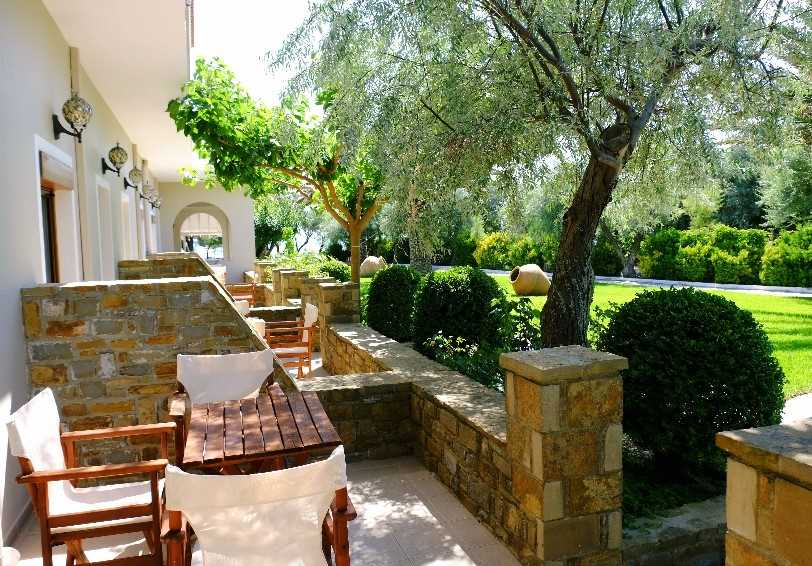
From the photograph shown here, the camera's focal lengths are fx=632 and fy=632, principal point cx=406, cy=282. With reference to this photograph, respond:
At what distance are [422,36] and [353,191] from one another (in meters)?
6.19

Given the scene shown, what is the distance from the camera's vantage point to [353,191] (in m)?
11.1

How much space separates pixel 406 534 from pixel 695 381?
1925 millimetres

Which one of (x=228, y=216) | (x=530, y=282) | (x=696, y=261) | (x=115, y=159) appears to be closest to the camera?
(x=115, y=159)

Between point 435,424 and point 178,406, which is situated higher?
point 178,406

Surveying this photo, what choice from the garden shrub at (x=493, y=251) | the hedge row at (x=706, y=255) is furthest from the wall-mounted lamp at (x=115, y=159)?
the garden shrub at (x=493, y=251)

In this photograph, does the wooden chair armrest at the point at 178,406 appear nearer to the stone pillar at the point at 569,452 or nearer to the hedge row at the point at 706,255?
the stone pillar at the point at 569,452

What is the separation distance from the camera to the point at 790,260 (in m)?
16.5

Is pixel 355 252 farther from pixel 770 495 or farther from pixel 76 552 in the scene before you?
pixel 770 495

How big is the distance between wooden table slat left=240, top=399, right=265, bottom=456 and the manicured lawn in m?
2.75

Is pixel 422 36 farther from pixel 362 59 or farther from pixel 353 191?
pixel 353 191

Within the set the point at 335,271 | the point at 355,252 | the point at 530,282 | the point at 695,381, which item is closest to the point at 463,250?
the point at 530,282

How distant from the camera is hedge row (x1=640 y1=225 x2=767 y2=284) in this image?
17922 mm

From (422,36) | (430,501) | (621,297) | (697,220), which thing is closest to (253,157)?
(422,36)

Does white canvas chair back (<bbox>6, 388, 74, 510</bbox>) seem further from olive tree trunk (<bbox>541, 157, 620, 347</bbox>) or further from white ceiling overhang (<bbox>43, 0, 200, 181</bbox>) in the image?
olive tree trunk (<bbox>541, 157, 620, 347</bbox>)
